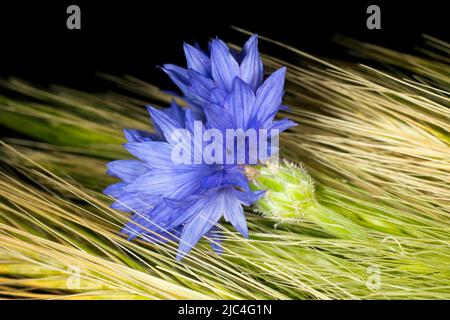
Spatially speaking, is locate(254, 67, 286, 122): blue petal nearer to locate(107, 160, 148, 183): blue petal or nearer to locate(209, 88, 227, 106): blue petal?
locate(209, 88, 227, 106): blue petal

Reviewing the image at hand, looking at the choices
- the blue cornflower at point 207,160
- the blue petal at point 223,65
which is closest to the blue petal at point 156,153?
the blue cornflower at point 207,160

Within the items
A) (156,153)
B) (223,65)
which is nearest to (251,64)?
(223,65)

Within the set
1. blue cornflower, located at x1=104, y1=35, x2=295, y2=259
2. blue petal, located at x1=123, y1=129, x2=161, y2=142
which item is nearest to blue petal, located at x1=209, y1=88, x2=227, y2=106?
blue cornflower, located at x1=104, y1=35, x2=295, y2=259

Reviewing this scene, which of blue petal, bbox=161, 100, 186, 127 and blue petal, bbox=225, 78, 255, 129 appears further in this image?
blue petal, bbox=161, 100, 186, 127

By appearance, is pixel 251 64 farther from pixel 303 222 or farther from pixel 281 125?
pixel 303 222

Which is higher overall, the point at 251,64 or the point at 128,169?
the point at 251,64
